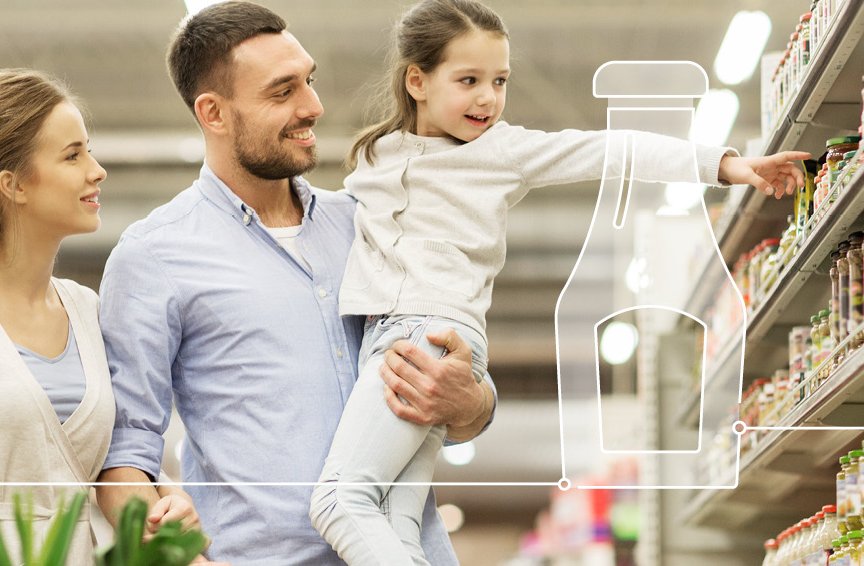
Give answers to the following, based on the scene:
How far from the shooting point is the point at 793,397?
3.02 meters

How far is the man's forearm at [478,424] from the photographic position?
6.86 ft

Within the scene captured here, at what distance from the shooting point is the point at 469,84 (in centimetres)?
216

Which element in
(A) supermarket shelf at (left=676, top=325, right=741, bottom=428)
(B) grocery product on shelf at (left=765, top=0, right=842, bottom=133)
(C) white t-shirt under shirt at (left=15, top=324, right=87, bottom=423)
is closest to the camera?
(C) white t-shirt under shirt at (left=15, top=324, right=87, bottom=423)

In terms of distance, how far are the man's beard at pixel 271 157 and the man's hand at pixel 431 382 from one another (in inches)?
15.9

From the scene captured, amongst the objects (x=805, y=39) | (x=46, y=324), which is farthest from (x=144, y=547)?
(x=805, y=39)

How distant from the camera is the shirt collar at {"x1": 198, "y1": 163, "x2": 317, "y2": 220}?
2.22 m

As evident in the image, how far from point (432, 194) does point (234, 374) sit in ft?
1.50

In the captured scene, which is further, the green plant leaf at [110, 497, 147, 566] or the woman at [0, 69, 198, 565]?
the woman at [0, 69, 198, 565]

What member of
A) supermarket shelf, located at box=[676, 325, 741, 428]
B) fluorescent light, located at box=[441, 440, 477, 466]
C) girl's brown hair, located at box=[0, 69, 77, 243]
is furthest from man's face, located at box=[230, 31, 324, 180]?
supermarket shelf, located at box=[676, 325, 741, 428]

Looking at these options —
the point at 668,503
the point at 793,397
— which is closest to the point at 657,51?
the point at 793,397

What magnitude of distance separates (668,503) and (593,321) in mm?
3170

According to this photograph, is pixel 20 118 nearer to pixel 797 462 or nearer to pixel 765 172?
pixel 765 172

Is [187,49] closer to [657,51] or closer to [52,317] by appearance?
[52,317]

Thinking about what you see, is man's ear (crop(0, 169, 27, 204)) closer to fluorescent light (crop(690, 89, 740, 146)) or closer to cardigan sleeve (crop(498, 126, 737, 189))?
cardigan sleeve (crop(498, 126, 737, 189))
